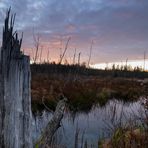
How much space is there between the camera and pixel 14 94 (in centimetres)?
206

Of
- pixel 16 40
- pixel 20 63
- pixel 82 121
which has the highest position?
pixel 16 40

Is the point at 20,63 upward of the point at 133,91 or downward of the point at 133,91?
upward

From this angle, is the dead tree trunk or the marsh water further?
the marsh water

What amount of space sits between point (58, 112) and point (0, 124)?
828 millimetres

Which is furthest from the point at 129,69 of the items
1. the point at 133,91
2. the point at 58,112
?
the point at 58,112

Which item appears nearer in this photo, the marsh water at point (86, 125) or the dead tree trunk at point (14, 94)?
the dead tree trunk at point (14, 94)

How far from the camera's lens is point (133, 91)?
68.6 ft

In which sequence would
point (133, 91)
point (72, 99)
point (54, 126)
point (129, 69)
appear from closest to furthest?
point (54, 126)
point (72, 99)
point (133, 91)
point (129, 69)

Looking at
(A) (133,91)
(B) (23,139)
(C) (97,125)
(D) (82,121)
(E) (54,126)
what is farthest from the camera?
(A) (133,91)

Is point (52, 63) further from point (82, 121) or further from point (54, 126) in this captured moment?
point (54, 126)

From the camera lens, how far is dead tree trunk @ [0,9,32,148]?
6.65ft

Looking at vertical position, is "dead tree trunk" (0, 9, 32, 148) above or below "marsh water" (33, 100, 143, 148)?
above

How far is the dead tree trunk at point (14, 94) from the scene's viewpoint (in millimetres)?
2027

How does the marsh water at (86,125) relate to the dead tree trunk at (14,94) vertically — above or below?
below
